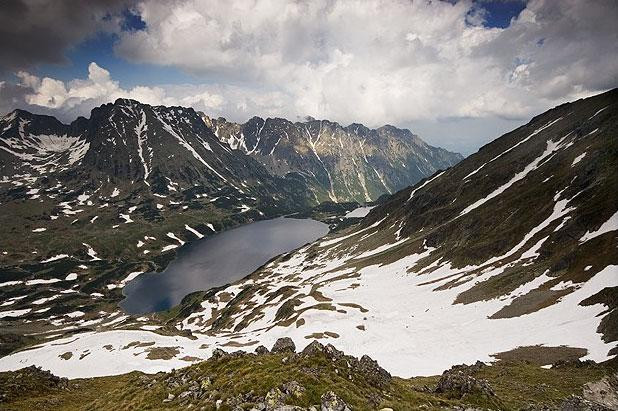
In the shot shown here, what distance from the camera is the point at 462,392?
104 feet

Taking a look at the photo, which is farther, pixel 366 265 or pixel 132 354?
pixel 366 265

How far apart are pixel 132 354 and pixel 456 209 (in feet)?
411

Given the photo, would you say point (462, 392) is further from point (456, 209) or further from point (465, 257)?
point (456, 209)

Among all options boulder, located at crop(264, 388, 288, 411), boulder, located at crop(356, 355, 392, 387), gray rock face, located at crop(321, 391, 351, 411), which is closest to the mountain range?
boulder, located at crop(356, 355, 392, 387)

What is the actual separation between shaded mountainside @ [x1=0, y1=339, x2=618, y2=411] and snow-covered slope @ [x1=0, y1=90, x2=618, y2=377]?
1292 centimetres

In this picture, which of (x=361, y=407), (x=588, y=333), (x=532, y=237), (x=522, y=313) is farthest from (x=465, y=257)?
(x=361, y=407)

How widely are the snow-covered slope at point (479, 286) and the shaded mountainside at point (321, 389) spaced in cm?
1292

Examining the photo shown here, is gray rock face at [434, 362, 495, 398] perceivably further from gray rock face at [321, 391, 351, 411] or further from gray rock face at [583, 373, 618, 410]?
gray rock face at [321, 391, 351, 411]

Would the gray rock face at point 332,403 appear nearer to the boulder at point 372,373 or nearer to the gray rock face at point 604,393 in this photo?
the boulder at point 372,373

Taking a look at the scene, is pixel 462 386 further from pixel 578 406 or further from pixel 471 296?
pixel 471 296

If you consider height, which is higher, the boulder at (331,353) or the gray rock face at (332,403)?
the boulder at (331,353)

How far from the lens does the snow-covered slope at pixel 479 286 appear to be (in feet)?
201

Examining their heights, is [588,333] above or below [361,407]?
below

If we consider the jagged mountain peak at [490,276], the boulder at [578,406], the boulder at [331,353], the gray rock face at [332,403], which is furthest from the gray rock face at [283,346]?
the boulder at [578,406]
